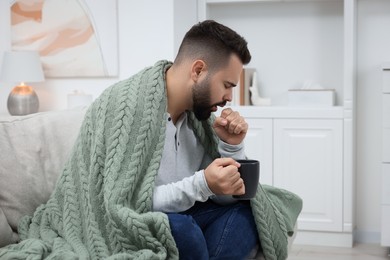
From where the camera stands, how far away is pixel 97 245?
1746 mm

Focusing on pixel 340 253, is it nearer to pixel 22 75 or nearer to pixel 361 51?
pixel 361 51

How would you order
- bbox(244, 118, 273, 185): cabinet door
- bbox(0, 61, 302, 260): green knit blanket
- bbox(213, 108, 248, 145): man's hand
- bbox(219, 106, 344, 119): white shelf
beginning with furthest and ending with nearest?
bbox(244, 118, 273, 185): cabinet door
bbox(219, 106, 344, 119): white shelf
bbox(213, 108, 248, 145): man's hand
bbox(0, 61, 302, 260): green knit blanket

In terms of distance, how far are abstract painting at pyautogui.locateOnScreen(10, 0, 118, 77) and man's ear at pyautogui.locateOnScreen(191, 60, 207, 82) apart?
2.47m

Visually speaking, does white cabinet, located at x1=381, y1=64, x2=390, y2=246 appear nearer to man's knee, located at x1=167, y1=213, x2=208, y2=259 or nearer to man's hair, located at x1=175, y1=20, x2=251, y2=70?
man's hair, located at x1=175, y1=20, x2=251, y2=70

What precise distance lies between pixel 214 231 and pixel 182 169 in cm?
21

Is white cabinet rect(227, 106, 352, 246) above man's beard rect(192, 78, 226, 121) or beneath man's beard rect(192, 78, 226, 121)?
beneath

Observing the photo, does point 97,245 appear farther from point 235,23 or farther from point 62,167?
point 235,23

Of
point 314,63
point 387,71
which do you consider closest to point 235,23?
point 314,63

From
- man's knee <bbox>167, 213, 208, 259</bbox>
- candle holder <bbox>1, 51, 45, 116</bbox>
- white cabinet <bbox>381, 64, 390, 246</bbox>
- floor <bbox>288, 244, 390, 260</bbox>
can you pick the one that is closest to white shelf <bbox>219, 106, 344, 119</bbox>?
white cabinet <bbox>381, 64, 390, 246</bbox>

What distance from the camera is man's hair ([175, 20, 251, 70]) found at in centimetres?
195

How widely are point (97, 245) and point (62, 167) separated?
391 mm

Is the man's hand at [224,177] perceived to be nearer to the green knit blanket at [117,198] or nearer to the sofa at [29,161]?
the green knit blanket at [117,198]

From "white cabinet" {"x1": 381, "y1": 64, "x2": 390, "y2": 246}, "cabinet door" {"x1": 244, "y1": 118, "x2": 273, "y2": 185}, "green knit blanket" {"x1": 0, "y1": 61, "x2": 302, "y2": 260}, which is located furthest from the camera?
"cabinet door" {"x1": 244, "y1": 118, "x2": 273, "y2": 185}

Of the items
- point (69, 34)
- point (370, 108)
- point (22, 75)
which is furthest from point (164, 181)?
point (69, 34)
